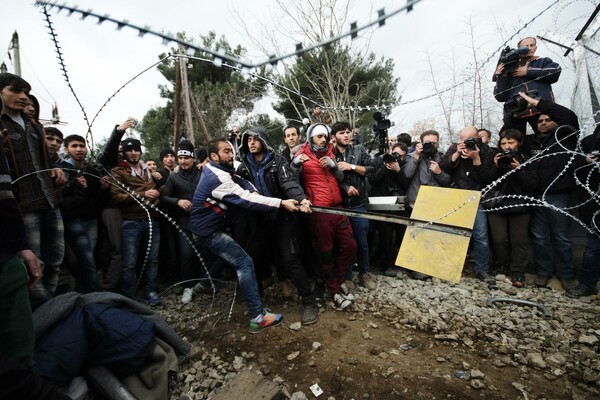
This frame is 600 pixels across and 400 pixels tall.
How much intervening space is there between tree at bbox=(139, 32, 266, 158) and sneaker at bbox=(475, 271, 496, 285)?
1300 cm

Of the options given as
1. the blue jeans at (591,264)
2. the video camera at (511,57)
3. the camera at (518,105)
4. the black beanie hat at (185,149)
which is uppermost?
the video camera at (511,57)

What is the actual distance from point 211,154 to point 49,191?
166cm

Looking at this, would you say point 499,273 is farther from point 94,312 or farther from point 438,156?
point 94,312

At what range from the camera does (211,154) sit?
353 centimetres

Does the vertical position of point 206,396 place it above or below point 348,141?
below

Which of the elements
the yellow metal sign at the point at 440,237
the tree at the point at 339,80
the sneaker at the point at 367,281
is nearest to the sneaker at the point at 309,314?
the sneaker at the point at 367,281

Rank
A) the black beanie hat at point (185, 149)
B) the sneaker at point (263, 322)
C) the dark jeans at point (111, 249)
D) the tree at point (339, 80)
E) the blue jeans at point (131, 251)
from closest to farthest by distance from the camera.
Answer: the sneaker at point (263, 322) → the dark jeans at point (111, 249) → the blue jeans at point (131, 251) → the black beanie hat at point (185, 149) → the tree at point (339, 80)

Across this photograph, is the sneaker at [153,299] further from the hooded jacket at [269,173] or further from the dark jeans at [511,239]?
the dark jeans at [511,239]

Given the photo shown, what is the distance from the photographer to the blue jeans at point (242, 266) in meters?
3.17

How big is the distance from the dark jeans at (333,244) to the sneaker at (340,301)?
7 cm

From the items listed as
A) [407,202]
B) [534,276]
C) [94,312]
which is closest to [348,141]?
[407,202]

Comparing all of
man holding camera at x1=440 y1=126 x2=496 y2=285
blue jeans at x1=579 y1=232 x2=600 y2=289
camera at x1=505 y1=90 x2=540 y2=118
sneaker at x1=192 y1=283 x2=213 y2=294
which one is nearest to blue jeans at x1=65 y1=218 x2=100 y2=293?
sneaker at x1=192 y1=283 x2=213 y2=294

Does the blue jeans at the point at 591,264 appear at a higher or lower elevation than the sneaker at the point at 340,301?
higher

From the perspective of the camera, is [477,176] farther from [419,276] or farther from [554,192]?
[419,276]
